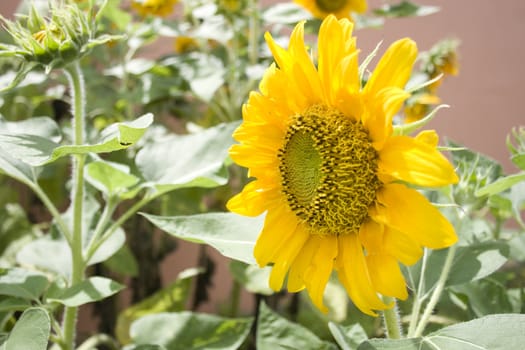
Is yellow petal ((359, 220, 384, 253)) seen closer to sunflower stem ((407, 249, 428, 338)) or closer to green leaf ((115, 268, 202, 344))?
sunflower stem ((407, 249, 428, 338))

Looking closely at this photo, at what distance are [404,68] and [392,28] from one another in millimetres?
1103

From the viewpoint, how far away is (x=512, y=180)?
0.46m

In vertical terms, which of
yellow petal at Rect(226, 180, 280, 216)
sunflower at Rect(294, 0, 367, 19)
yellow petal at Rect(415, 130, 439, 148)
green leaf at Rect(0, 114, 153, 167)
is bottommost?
yellow petal at Rect(226, 180, 280, 216)

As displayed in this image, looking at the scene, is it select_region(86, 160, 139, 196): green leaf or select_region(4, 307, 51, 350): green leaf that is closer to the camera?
select_region(4, 307, 51, 350): green leaf

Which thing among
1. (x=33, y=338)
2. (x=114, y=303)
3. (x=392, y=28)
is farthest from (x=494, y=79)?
(x=33, y=338)

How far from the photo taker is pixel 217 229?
511 mm

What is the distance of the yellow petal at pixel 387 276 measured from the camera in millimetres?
390

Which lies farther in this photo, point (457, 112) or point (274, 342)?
point (457, 112)

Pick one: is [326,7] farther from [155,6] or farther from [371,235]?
[371,235]

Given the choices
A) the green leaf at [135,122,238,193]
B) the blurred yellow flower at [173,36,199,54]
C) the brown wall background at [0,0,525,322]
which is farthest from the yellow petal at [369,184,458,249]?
the brown wall background at [0,0,525,322]

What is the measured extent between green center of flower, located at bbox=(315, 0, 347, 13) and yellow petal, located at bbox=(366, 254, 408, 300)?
61cm

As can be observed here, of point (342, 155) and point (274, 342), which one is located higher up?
point (342, 155)

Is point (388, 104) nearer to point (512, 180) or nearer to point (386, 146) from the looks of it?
point (386, 146)

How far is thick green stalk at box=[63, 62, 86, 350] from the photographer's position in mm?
557
